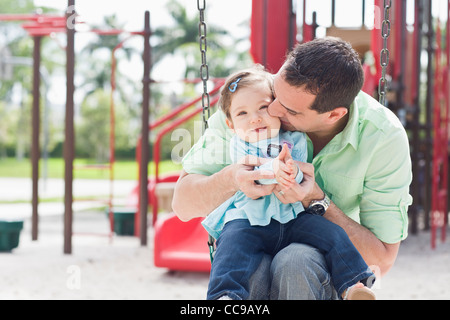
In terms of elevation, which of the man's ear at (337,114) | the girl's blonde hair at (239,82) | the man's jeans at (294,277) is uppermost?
the girl's blonde hair at (239,82)

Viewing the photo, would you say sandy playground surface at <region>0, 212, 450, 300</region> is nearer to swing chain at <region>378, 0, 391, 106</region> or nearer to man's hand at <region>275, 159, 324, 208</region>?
swing chain at <region>378, 0, 391, 106</region>

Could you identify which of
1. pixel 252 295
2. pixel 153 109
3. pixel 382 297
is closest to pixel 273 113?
pixel 252 295

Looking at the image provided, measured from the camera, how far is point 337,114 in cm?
177

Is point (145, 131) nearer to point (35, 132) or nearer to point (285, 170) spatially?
point (35, 132)

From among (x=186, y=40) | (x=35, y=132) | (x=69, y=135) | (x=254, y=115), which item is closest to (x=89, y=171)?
Result: (x=186, y=40)

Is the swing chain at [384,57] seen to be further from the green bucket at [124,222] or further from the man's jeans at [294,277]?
the green bucket at [124,222]

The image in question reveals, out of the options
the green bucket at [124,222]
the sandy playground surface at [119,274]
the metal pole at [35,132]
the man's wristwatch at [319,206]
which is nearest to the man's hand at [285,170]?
the man's wristwatch at [319,206]

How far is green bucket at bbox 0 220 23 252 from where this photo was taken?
5965mm

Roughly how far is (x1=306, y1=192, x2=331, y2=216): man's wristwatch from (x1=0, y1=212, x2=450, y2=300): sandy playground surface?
246 cm

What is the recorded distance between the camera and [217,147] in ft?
6.40

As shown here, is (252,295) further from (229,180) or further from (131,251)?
(131,251)

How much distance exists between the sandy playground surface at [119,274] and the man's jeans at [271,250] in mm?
2482

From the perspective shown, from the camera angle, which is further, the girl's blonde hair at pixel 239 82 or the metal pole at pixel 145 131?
the metal pole at pixel 145 131

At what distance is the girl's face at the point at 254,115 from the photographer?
1804 mm
